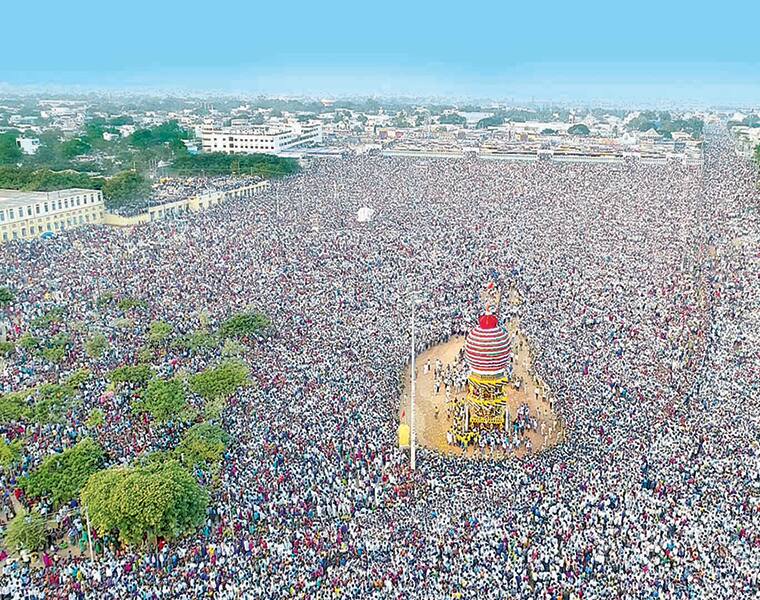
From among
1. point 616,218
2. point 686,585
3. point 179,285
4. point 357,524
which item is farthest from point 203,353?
point 616,218

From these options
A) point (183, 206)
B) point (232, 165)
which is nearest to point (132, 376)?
point (183, 206)

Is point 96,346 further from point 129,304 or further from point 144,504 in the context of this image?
point 144,504

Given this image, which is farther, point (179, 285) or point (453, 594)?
point (179, 285)

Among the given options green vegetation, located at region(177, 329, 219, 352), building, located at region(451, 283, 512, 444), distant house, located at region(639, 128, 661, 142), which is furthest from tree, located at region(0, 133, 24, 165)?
distant house, located at region(639, 128, 661, 142)

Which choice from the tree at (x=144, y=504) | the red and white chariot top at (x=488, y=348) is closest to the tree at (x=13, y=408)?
the tree at (x=144, y=504)

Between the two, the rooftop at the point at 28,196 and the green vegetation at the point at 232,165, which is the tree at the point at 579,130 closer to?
the green vegetation at the point at 232,165

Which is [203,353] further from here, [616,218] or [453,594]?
[616,218]
